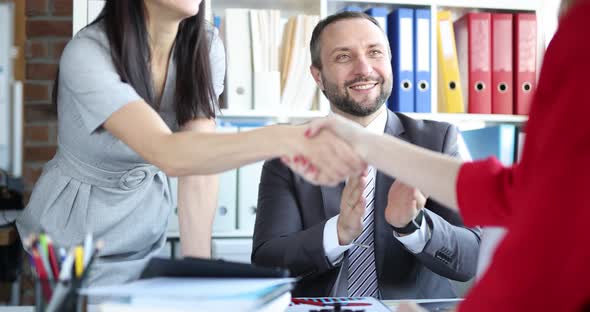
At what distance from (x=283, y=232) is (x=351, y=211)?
28cm

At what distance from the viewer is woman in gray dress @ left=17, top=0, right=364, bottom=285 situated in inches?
41.2

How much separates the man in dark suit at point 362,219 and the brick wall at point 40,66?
150 cm

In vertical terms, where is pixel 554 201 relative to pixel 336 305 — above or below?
above

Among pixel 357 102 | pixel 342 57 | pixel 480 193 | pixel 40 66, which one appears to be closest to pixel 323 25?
pixel 342 57

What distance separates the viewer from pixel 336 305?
95cm

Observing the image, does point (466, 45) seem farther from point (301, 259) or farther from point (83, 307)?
point (83, 307)

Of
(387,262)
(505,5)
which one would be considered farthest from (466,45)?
(387,262)

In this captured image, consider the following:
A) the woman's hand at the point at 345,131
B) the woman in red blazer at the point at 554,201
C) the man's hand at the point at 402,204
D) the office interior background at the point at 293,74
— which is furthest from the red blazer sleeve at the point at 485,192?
the office interior background at the point at 293,74

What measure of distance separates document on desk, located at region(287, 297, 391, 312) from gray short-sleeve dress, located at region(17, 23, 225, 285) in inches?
15.5

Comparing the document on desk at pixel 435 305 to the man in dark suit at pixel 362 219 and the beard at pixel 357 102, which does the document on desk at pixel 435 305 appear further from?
the beard at pixel 357 102

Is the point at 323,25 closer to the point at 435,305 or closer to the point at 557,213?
the point at 435,305

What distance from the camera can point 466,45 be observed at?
2.23m

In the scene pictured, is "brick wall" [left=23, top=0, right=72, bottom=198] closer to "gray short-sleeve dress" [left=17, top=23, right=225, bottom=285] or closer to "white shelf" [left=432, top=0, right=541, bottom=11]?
"gray short-sleeve dress" [left=17, top=23, right=225, bottom=285]

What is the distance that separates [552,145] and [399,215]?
733mm
